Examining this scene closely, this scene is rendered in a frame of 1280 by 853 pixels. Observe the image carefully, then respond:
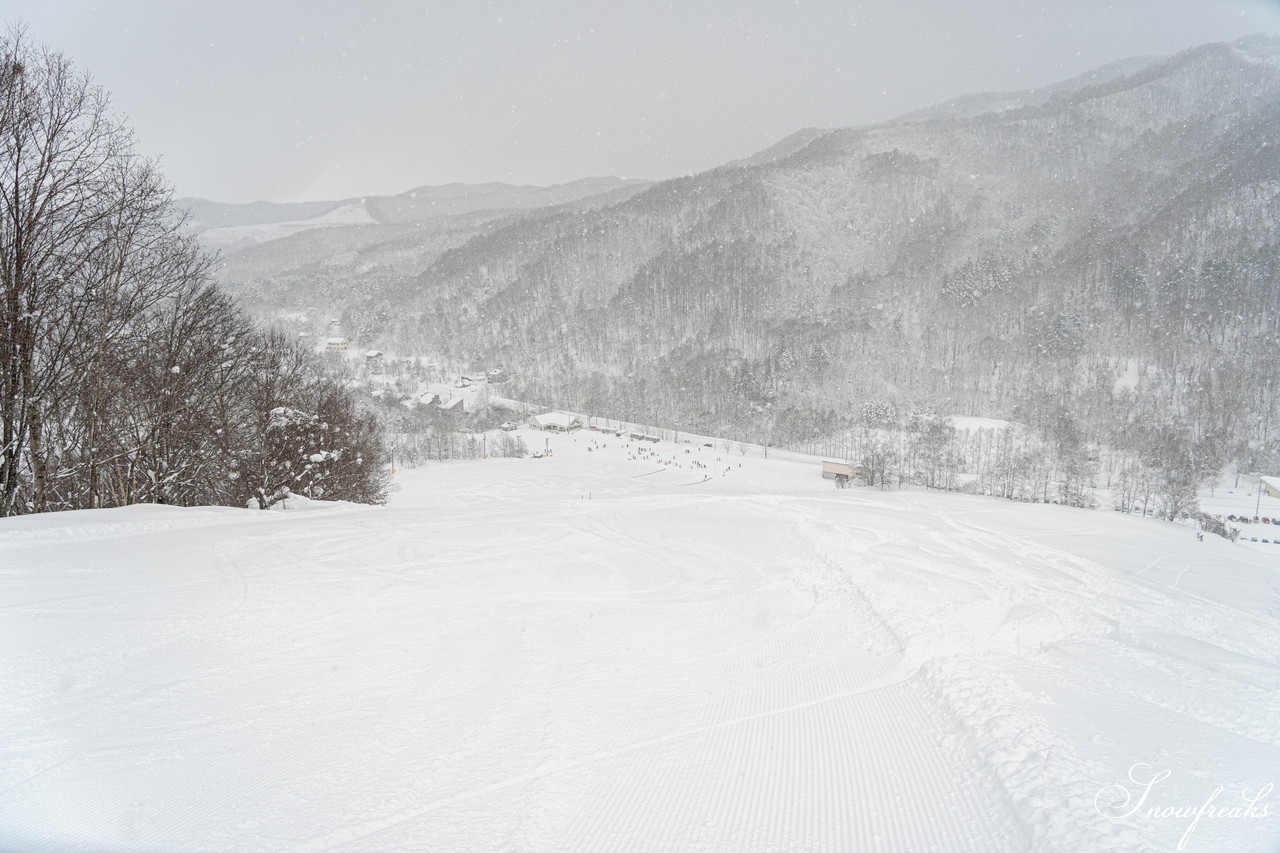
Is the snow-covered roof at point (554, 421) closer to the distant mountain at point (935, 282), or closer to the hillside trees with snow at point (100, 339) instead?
the distant mountain at point (935, 282)

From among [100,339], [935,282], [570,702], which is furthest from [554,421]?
[935,282]

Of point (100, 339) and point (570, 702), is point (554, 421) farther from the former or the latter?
point (570, 702)

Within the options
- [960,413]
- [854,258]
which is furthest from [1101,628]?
[854,258]

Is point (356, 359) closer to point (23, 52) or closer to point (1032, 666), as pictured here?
point (23, 52)

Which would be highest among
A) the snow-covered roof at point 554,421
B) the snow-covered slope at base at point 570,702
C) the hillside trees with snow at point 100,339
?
the hillside trees with snow at point 100,339

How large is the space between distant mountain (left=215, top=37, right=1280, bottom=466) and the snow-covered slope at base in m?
82.4

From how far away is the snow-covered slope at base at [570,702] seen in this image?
3053 millimetres

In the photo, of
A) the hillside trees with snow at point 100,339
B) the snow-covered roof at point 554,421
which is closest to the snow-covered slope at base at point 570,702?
the hillside trees with snow at point 100,339

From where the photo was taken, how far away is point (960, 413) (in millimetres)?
90688

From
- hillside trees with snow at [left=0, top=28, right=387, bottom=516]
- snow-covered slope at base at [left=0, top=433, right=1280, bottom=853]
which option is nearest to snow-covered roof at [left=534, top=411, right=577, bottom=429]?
hillside trees with snow at [left=0, top=28, right=387, bottom=516]

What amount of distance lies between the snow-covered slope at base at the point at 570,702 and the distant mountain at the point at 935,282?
82391mm

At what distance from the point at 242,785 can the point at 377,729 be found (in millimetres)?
809

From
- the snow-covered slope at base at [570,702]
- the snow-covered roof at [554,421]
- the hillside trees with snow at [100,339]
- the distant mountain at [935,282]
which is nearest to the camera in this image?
the snow-covered slope at base at [570,702]

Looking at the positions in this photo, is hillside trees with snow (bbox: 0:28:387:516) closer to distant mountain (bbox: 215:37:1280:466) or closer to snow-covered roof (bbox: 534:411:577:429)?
snow-covered roof (bbox: 534:411:577:429)
